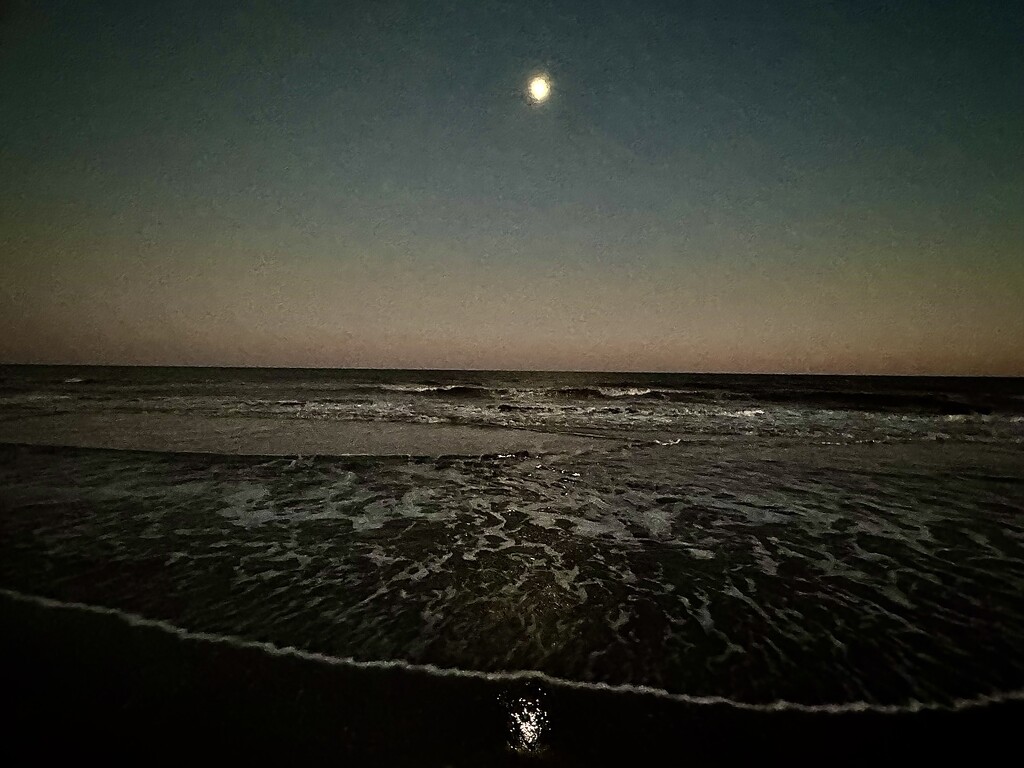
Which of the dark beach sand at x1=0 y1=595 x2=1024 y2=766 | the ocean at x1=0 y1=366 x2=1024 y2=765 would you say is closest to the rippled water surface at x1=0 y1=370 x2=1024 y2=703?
the ocean at x1=0 y1=366 x2=1024 y2=765

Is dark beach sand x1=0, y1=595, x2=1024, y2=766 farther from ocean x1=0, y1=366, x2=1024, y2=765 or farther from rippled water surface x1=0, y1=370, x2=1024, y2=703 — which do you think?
rippled water surface x1=0, y1=370, x2=1024, y2=703

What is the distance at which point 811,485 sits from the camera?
812 centimetres

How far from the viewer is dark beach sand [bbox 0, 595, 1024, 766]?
91.2 inches

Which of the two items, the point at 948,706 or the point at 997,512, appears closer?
the point at 948,706

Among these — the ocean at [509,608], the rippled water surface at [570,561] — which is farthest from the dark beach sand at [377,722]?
the rippled water surface at [570,561]

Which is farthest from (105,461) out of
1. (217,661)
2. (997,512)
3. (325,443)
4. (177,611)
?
(997,512)

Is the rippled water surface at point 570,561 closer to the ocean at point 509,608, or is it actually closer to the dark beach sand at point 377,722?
the ocean at point 509,608

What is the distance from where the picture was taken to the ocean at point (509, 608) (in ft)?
8.28

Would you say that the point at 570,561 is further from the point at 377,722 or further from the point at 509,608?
the point at 377,722

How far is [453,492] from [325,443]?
5776 millimetres

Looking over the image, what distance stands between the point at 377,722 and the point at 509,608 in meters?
1.39

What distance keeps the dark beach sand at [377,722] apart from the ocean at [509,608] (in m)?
0.01

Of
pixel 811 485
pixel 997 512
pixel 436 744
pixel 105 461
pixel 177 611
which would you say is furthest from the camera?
pixel 105 461

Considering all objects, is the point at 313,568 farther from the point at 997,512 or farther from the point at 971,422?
the point at 971,422
